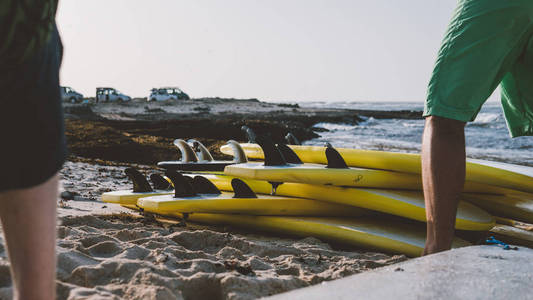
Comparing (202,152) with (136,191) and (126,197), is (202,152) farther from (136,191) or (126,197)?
(126,197)

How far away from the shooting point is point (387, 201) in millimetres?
3076

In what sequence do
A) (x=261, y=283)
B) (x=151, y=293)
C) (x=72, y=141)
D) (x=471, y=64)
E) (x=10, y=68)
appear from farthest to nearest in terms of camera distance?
1. (x=72, y=141)
2. (x=471, y=64)
3. (x=261, y=283)
4. (x=151, y=293)
5. (x=10, y=68)

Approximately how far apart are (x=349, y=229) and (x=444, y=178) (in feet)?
3.24

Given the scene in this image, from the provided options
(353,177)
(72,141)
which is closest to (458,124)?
(353,177)

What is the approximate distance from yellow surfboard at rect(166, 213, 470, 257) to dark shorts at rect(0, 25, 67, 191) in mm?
2286

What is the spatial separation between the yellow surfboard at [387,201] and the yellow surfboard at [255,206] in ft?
0.29

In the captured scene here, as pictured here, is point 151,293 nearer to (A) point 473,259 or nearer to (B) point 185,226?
(A) point 473,259

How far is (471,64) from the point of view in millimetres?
2133

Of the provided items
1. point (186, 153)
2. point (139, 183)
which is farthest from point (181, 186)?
point (186, 153)

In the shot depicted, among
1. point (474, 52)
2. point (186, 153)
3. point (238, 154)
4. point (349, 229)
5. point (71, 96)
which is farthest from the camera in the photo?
point (71, 96)

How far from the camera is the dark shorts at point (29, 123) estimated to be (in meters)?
0.93

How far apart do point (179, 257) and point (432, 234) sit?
4.19 feet

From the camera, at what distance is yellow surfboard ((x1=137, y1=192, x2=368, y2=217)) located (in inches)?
130

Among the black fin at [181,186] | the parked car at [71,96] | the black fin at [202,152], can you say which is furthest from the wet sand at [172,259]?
the parked car at [71,96]
